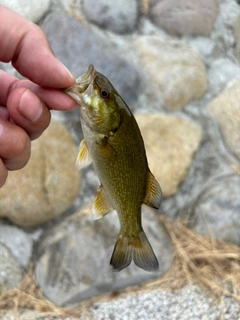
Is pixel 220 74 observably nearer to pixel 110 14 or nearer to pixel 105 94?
pixel 110 14

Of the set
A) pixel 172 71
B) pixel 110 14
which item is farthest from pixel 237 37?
pixel 110 14

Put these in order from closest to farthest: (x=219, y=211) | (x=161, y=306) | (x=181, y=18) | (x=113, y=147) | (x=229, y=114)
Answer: (x=113, y=147) → (x=161, y=306) → (x=219, y=211) → (x=229, y=114) → (x=181, y=18)

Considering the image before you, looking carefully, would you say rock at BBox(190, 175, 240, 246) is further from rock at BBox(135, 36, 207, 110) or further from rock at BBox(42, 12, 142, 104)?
rock at BBox(42, 12, 142, 104)

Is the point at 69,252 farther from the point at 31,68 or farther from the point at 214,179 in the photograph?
the point at 31,68

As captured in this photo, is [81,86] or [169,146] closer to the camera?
[81,86]

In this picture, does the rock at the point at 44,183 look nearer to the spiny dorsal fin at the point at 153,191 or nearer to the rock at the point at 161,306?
the rock at the point at 161,306

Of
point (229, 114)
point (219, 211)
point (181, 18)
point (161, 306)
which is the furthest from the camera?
point (181, 18)

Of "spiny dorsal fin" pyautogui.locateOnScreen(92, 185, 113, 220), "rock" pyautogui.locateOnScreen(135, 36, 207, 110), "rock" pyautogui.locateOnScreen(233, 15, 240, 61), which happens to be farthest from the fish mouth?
"rock" pyautogui.locateOnScreen(233, 15, 240, 61)

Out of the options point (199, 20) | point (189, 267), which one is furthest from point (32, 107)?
point (199, 20)
